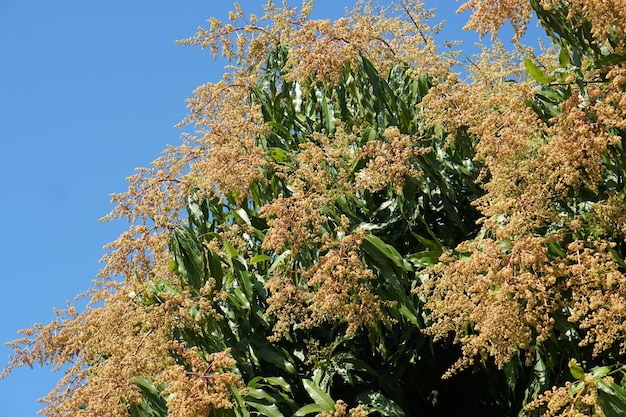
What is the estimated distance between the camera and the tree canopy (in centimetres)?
273

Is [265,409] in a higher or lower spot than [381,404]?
higher

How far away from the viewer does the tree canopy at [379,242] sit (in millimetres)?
2730

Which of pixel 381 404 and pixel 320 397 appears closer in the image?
pixel 320 397

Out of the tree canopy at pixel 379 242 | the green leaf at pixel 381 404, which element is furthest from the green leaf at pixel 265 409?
the green leaf at pixel 381 404

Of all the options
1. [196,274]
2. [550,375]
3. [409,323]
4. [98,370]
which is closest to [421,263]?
[409,323]

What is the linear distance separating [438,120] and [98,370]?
4.98ft

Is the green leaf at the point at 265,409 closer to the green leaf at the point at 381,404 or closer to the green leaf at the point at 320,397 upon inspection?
the green leaf at the point at 320,397

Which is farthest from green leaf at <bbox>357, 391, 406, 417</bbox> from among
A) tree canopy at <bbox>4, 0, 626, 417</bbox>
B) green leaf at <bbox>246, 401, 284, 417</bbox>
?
green leaf at <bbox>246, 401, 284, 417</bbox>

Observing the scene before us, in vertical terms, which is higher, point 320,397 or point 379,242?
point 379,242

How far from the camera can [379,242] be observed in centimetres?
320

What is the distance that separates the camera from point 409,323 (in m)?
3.50

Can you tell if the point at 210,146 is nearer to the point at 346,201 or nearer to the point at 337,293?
the point at 346,201

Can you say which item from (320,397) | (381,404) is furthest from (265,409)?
(381,404)

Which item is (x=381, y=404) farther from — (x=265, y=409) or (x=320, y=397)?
(x=265, y=409)
